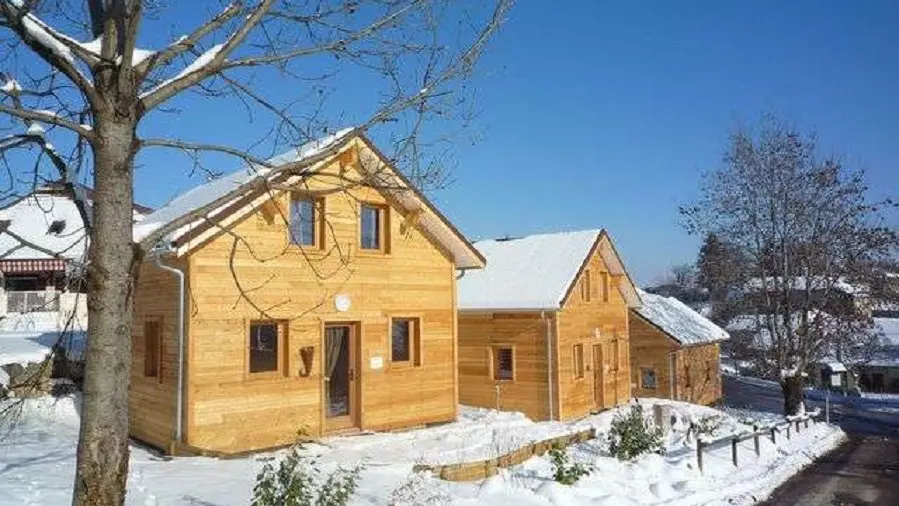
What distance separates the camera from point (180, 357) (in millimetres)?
12984

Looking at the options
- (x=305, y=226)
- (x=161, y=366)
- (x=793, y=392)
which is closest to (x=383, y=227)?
(x=305, y=226)

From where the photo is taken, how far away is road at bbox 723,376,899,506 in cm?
1357

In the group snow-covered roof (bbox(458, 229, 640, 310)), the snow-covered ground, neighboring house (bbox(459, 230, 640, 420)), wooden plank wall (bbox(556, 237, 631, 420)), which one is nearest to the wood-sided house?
the snow-covered ground

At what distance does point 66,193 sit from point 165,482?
6943mm

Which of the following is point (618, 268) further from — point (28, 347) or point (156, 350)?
point (28, 347)

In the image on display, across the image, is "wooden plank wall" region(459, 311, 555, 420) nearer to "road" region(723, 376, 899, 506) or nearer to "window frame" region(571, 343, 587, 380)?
"window frame" region(571, 343, 587, 380)

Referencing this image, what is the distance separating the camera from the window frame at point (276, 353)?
13.8m

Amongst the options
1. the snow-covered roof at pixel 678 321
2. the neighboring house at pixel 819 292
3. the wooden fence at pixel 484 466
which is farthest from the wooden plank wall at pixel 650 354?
the wooden fence at pixel 484 466

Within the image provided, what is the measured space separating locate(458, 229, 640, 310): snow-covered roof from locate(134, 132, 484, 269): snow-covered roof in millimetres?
4779

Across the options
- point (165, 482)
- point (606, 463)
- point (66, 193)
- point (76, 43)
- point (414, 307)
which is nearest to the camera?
point (76, 43)

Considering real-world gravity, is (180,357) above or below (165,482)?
above

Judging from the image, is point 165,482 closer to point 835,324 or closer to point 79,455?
point 79,455

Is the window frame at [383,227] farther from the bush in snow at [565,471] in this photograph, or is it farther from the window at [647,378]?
the window at [647,378]

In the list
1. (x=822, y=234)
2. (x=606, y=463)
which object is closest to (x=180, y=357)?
(x=606, y=463)
